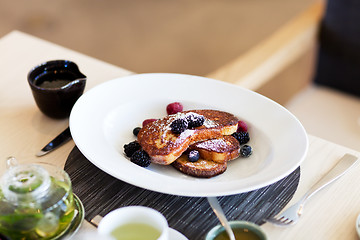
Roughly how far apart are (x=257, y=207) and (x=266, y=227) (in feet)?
0.18

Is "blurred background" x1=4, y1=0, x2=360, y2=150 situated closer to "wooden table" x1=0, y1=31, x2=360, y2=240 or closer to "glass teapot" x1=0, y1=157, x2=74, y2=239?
"wooden table" x1=0, y1=31, x2=360, y2=240

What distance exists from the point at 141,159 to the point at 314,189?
35 cm

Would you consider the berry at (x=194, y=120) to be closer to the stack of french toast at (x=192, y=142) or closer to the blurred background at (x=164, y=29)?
the stack of french toast at (x=192, y=142)

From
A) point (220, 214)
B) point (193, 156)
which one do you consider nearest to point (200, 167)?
point (193, 156)

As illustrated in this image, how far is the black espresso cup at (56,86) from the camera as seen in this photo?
116 cm

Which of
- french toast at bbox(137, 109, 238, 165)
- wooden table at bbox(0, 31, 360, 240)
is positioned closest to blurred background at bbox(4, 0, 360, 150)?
wooden table at bbox(0, 31, 360, 240)

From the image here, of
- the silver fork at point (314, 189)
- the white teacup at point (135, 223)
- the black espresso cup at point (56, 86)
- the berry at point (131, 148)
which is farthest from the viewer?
the black espresso cup at point (56, 86)

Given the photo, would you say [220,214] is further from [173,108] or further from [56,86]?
[56,86]

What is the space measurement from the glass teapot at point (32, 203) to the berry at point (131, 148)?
0.21 meters

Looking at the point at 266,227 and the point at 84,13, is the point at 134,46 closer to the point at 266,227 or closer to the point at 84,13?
the point at 84,13

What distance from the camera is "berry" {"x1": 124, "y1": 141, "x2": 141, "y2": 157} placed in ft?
3.40

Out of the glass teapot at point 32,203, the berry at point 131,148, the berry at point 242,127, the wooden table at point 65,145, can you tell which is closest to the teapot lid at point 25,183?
the glass teapot at point 32,203

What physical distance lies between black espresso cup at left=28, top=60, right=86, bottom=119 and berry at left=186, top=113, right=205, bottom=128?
30 centimetres

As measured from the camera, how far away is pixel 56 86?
122 centimetres
